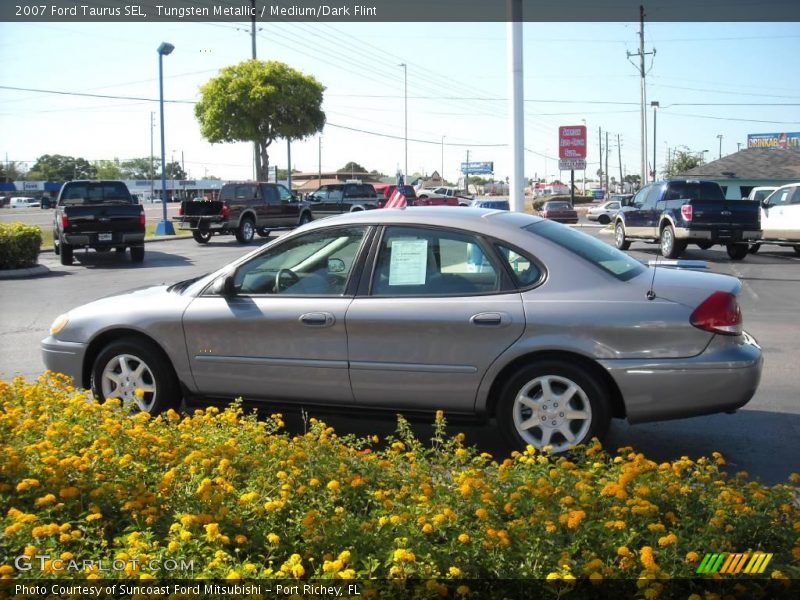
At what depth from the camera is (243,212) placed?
95.9 feet

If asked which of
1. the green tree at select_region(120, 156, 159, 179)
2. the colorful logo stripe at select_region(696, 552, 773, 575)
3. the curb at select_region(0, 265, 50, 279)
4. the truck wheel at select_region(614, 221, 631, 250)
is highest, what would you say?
the green tree at select_region(120, 156, 159, 179)

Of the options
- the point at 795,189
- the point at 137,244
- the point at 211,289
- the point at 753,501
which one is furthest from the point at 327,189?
the point at 753,501

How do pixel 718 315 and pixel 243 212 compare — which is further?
pixel 243 212

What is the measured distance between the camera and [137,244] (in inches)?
844

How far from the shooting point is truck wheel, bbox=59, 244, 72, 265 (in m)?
20.5

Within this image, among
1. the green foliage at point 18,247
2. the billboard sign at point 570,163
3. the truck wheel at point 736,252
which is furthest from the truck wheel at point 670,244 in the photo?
the billboard sign at point 570,163

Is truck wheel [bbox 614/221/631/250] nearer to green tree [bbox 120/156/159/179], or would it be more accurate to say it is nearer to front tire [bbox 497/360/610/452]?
front tire [bbox 497/360/610/452]

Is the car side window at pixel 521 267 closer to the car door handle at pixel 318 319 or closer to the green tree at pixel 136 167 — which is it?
the car door handle at pixel 318 319

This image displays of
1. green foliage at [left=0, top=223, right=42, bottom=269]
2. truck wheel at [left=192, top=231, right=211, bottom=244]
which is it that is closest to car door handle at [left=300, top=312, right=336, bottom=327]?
green foliage at [left=0, top=223, right=42, bottom=269]

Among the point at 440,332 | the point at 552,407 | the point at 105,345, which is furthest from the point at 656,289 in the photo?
the point at 105,345

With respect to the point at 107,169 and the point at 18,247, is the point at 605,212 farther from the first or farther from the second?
the point at 107,169

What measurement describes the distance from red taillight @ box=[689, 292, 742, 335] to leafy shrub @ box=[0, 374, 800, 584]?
1.30 metres

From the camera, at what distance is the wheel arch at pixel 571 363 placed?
5410 mm

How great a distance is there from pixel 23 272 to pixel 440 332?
49.7ft
